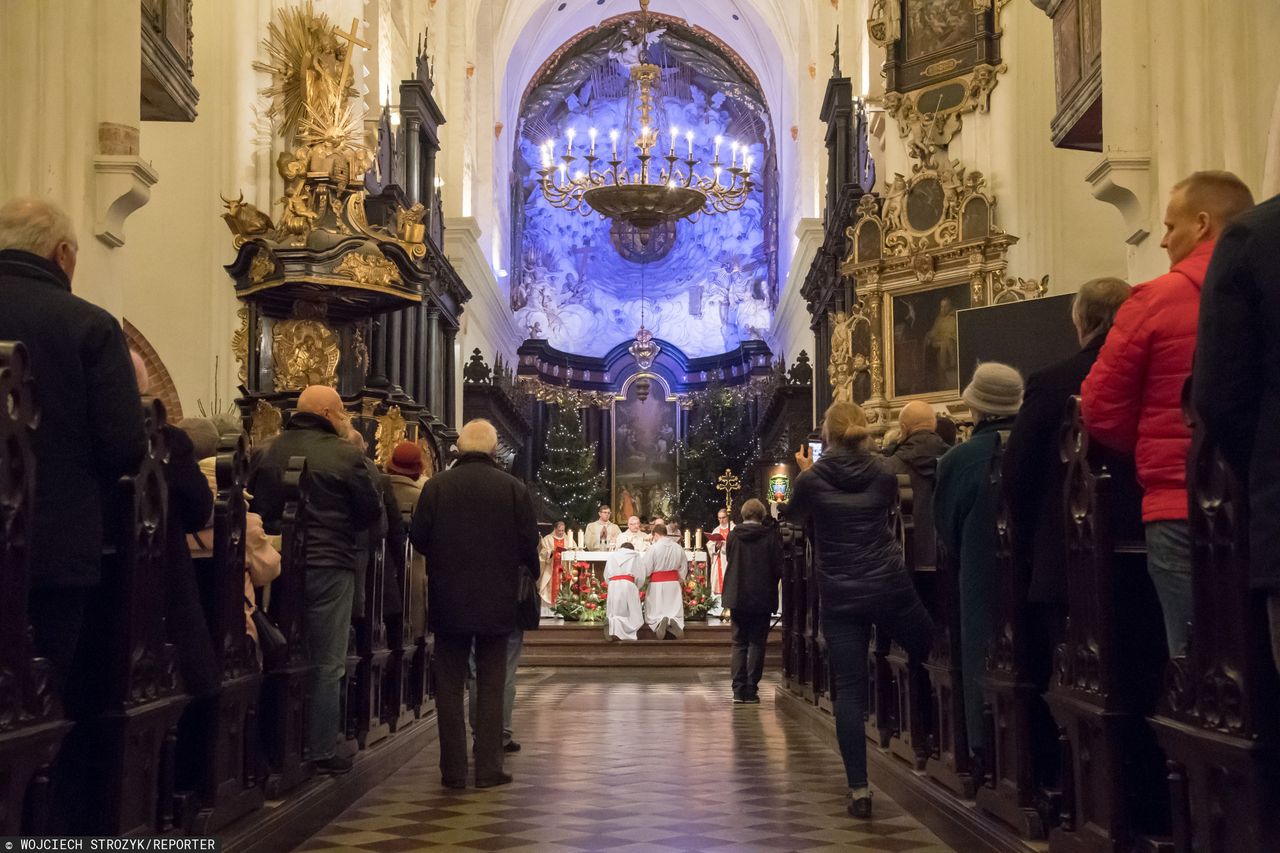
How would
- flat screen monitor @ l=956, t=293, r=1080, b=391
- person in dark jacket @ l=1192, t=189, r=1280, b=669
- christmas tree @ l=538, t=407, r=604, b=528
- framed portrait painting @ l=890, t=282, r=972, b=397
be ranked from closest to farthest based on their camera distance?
person in dark jacket @ l=1192, t=189, r=1280, b=669
flat screen monitor @ l=956, t=293, r=1080, b=391
framed portrait painting @ l=890, t=282, r=972, b=397
christmas tree @ l=538, t=407, r=604, b=528

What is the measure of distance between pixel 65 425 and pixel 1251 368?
8.32ft

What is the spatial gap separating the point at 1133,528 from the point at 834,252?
55.6ft

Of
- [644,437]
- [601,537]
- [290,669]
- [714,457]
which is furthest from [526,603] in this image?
[644,437]

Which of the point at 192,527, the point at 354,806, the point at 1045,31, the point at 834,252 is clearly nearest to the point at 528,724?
the point at 354,806

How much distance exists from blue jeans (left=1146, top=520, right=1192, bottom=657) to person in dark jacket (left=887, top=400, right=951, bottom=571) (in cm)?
247

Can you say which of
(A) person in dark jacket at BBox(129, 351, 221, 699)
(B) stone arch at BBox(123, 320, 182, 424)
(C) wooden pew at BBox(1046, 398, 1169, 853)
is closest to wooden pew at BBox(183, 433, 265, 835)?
(A) person in dark jacket at BBox(129, 351, 221, 699)

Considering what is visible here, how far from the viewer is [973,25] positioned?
49.4ft

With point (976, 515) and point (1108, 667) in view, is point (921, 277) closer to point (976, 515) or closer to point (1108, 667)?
point (976, 515)

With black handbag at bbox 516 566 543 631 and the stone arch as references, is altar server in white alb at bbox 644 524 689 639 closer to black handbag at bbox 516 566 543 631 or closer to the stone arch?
the stone arch

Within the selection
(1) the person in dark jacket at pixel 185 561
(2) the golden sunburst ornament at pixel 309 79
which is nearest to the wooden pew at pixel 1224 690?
(1) the person in dark jacket at pixel 185 561

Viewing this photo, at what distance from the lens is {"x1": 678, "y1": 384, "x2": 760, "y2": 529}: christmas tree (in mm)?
34125

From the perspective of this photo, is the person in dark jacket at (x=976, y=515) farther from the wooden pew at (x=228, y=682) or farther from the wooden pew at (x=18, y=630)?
the wooden pew at (x=18, y=630)

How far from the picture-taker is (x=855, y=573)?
18.7 feet

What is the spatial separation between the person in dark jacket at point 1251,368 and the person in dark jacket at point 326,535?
13.2ft
